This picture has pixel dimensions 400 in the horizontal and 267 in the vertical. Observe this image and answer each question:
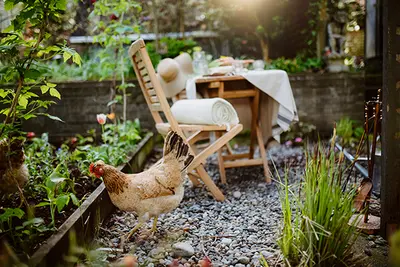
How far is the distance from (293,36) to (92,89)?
391 centimetres

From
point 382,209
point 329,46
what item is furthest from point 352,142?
point 382,209

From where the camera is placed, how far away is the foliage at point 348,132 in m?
5.86

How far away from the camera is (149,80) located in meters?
3.64

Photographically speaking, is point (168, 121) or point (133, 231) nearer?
point (133, 231)

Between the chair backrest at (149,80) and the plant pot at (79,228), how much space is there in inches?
25.3

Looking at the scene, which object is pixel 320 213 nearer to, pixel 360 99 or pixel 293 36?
pixel 360 99

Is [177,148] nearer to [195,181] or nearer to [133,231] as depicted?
[133,231]

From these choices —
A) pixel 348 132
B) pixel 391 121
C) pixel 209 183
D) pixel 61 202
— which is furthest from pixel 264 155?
pixel 61 202

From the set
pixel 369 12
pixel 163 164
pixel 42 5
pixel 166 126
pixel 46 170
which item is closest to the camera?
pixel 42 5

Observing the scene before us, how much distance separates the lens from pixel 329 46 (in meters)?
7.33

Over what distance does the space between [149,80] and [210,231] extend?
1402mm

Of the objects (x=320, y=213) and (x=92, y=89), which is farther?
(x=92, y=89)

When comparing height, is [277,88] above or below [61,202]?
above

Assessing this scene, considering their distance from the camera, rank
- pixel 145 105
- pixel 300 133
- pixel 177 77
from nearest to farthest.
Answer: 1. pixel 177 77
2. pixel 300 133
3. pixel 145 105
